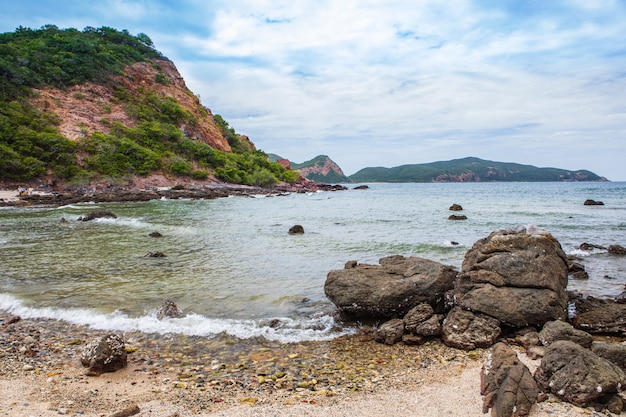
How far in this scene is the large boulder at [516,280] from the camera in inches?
300

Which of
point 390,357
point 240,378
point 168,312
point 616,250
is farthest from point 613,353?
point 616,250

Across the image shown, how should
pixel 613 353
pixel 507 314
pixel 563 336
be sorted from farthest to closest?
pixel 507 314
pixel 563 336
pixel 613 353

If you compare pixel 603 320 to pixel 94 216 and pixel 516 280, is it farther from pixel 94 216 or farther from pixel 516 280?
pixel 94 216

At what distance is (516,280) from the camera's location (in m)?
8.23

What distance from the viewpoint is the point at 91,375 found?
5.91 meters

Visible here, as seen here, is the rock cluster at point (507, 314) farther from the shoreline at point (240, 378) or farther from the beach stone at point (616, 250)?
the beach stone at point (616, 250)

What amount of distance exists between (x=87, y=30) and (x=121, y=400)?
389 feet

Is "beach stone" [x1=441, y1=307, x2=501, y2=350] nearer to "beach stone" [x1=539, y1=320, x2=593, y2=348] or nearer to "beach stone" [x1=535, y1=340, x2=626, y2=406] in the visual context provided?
"beach stone" [x1=539, y1=320, x2=593, y2=348]

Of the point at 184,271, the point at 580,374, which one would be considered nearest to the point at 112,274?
the point at 184,271

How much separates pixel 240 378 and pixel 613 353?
5.73 metres

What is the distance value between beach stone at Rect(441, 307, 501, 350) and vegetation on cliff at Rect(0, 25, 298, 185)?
195ft

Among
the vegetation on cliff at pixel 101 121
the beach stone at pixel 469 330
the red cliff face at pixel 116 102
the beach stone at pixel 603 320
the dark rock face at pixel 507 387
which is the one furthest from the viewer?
the red cliff face at pixel 116 102

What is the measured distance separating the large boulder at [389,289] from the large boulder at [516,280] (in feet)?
1.46

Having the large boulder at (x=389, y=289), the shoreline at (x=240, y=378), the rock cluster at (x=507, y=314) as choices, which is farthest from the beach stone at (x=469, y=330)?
the large boulder at (x=389, y=289)
